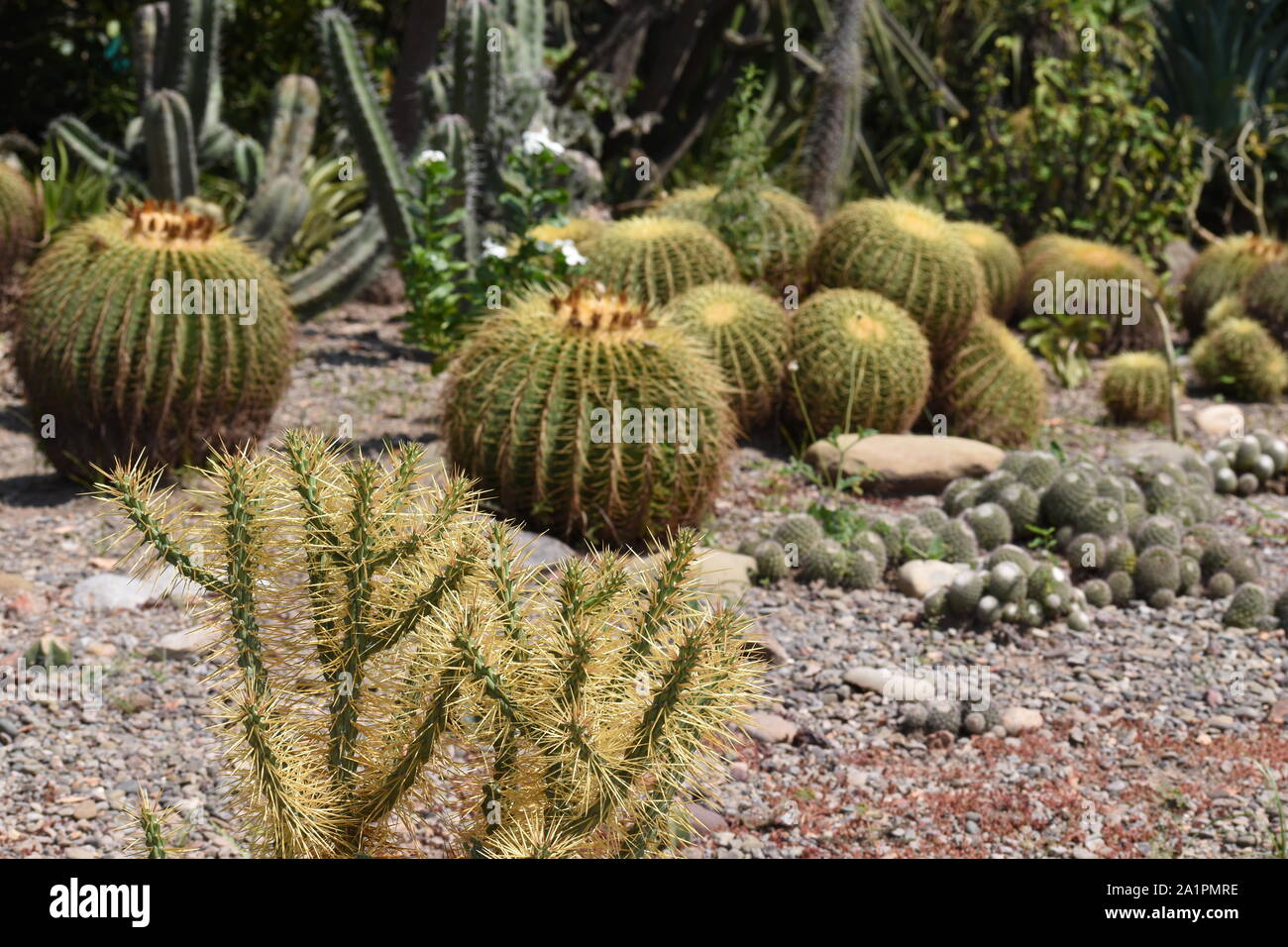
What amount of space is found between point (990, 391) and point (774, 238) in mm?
1284

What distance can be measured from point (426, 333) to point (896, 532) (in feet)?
8.73

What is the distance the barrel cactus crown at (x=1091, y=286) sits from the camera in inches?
325

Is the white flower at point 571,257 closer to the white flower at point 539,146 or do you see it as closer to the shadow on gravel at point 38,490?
the white flower at point 539,146

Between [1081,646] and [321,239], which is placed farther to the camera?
[321,239]

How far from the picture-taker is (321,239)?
8695 millimetres

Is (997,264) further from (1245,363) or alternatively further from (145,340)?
(145,340)

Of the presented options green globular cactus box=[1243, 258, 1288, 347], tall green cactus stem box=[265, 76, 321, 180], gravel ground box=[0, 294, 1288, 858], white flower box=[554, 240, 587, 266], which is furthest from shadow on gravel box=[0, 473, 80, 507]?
green globular cactus box=[1243, 258, 1288, 347]

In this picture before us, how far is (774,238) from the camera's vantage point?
677cm

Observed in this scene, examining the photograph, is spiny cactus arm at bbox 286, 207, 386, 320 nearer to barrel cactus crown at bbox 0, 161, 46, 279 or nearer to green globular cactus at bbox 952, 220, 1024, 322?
barrel cactus crown at bbox 0, 161, 46, 279

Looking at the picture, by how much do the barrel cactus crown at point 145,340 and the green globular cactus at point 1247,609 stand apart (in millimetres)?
3423

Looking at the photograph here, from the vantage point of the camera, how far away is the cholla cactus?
6.25ft

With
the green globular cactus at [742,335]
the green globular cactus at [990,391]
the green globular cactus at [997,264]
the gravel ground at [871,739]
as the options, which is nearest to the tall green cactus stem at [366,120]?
the green globular cactus at [742,335]

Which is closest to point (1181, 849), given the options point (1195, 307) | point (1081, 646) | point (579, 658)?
point (1081, 646)

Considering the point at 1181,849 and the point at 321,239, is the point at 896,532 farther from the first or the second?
the point at 321,239
